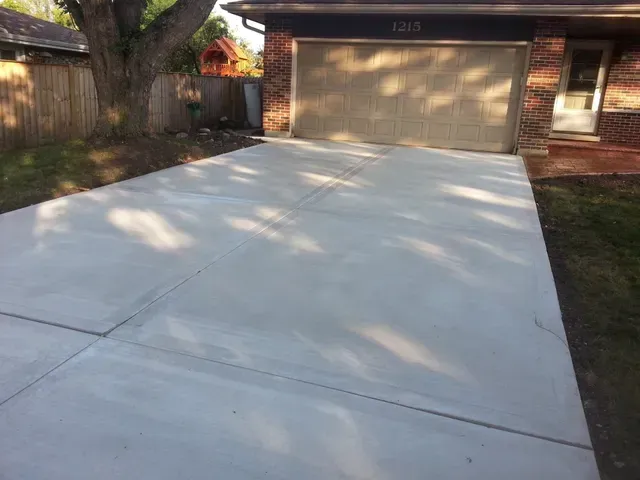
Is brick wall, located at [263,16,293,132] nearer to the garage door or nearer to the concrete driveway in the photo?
the garage door

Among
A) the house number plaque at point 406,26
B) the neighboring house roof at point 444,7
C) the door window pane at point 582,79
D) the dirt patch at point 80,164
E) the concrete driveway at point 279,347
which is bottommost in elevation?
the concrete driveway at point 279,347

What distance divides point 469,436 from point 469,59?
11.0 m

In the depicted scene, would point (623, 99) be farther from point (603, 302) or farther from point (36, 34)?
point (36, 34)

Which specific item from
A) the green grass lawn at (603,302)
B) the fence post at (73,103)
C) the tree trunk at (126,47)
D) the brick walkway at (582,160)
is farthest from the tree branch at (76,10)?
the brick walkway at (582,160)

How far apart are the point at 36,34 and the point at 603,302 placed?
17016 mm

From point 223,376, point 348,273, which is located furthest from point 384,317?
point 223,376

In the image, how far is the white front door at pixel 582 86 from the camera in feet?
46.1

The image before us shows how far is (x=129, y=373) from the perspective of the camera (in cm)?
308

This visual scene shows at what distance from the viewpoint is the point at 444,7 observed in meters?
11.2

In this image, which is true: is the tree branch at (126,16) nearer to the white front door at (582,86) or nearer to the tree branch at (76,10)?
the tree branch at (76,10)

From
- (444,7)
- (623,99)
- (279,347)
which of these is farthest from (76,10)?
(623,99)

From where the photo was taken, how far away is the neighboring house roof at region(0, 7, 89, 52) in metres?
15.1

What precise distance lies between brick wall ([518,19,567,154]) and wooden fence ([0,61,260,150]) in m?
8.51

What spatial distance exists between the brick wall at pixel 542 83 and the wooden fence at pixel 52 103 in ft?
27.9
